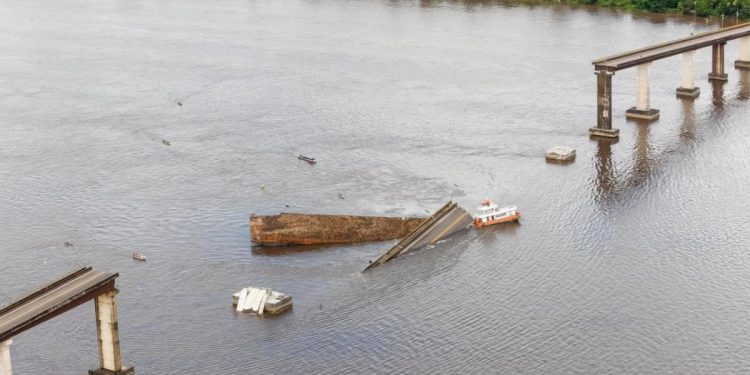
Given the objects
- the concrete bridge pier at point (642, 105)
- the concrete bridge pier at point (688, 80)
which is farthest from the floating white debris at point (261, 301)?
the concrete bridge pier at point (688, 80)

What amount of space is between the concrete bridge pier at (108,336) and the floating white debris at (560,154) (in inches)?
1009

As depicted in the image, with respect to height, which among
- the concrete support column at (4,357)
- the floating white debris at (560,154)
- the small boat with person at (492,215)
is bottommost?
the small boat with person at (492,215)

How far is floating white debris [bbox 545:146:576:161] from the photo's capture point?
178 feet

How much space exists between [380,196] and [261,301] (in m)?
11.7

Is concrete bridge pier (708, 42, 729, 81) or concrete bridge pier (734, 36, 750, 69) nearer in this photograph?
concrete bridge pier (708, 42, 729, 81)

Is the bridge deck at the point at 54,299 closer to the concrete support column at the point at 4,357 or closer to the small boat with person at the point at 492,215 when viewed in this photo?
the concrete support column at the point at 4,357

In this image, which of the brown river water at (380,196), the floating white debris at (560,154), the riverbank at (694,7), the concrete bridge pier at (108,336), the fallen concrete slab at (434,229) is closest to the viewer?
the concrete bridge pier at (108,336)

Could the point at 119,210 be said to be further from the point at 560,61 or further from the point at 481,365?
the point at 560,61

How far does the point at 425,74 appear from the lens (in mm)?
74000

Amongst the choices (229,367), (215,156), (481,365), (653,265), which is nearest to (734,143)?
(653,265)

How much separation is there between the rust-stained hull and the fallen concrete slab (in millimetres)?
750

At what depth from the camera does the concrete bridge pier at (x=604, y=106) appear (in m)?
58.3

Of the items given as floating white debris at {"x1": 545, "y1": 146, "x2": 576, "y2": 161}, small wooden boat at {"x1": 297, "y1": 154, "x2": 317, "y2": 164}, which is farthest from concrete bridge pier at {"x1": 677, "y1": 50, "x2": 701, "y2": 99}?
small wooden boat at {"x1": 297, "y1": 154, "x2": 317, "y2": 164}

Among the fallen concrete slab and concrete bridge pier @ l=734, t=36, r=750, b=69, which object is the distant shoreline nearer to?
concrete bridge pier @ l=734, t=36, r=750, b=69
